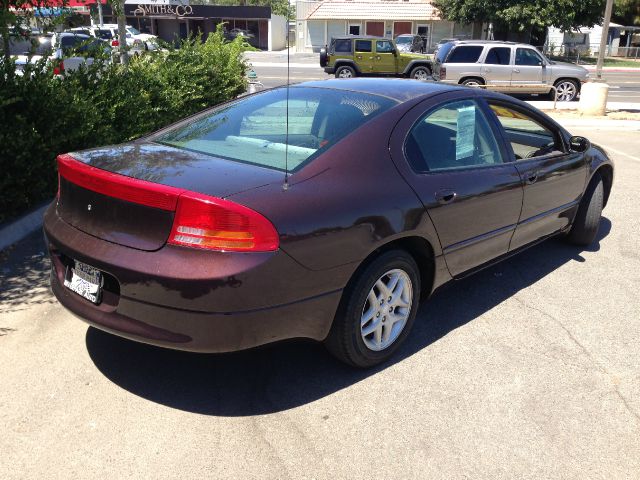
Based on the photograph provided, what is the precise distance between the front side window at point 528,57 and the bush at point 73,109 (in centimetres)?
1306

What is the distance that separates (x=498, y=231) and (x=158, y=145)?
2289mm

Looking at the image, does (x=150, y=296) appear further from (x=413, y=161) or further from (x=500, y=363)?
(x=500, y=363)

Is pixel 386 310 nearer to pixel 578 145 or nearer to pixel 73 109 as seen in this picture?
pixel 578 145

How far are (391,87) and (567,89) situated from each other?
673 inches

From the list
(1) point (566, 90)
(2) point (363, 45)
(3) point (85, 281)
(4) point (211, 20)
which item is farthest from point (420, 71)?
(4) point (211, 20)

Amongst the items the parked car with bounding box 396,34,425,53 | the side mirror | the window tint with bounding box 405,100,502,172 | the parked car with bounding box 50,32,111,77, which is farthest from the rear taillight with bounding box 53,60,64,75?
the parked car with bounding box 396,34,425,53

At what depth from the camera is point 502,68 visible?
1848 centimetres

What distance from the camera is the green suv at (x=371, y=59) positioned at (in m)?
24.1

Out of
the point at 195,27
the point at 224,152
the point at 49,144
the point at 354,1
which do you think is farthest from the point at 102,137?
the point at 195,27

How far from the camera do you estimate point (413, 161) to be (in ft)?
11.3

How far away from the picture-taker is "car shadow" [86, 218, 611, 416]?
3076 millimetres

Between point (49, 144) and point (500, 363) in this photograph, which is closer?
point (500, 363)

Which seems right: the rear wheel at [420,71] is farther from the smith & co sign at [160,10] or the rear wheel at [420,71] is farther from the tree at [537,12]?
the smith & co sign at [160,10]

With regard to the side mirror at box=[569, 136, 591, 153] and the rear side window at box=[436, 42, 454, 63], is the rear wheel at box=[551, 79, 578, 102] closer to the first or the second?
the rear side window at box=[436, 42, 454, 63]
